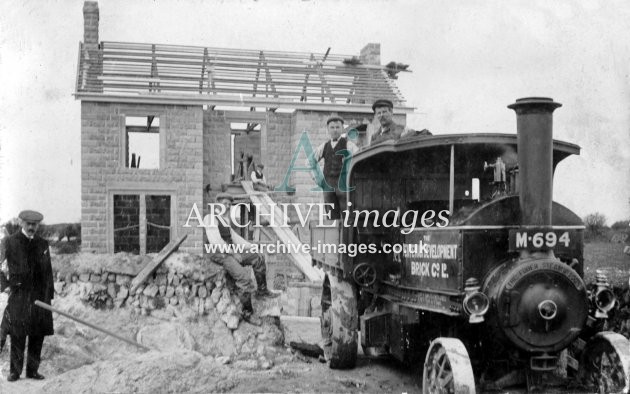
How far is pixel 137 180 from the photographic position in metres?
18.6

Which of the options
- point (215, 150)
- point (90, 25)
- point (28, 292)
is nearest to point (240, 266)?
point (28, 292)

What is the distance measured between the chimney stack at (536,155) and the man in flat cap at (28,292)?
18.9 ft

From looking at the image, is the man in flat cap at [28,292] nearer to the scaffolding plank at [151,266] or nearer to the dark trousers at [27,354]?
the dark trousers at [27,354]

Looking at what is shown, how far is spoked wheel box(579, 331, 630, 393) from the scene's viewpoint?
5297 mm

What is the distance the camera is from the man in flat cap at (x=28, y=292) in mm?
7863

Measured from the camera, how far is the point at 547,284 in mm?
5316

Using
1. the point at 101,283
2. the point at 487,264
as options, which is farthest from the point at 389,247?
the point at 101,283

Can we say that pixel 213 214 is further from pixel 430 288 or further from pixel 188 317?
pixel 430 288

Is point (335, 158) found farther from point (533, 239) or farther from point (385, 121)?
point (533, 239)

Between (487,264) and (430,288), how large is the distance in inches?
27.6

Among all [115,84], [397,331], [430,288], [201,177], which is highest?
[115,84]

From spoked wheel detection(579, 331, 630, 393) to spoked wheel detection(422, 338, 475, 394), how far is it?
1.22 metres

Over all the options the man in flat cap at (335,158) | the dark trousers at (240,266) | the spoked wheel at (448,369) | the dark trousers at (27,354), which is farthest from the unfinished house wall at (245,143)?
the spoked wheel at (448,369)

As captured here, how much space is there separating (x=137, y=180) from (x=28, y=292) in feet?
35.2
